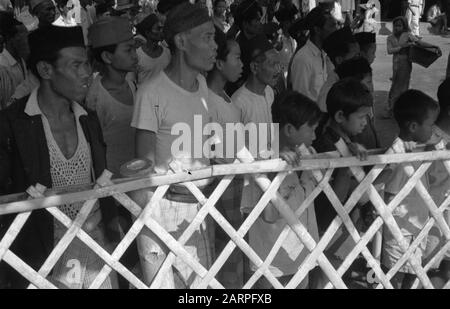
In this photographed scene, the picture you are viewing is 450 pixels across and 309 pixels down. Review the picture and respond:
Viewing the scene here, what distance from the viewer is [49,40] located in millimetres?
2525

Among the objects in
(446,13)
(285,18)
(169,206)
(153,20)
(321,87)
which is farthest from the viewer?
(446,13)

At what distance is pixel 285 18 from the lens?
24.1ft

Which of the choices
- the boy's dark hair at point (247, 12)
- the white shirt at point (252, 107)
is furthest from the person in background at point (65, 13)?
the white shirt at point (252, 107)

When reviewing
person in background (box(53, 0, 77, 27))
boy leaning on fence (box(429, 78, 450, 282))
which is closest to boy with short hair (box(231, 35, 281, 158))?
boy leaning on fence (box(429, 78, 450, 282))

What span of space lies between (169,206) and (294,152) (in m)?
0.63

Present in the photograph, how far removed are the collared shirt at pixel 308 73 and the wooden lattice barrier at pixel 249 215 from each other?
1.93m

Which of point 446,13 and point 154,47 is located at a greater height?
point 154,47

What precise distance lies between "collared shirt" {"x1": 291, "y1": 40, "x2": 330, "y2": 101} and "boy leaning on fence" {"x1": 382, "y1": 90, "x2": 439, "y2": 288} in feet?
5.56

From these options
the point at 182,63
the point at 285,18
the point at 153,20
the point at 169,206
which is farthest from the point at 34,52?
the point at 285,18

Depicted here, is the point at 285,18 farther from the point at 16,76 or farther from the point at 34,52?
the point at 34,52

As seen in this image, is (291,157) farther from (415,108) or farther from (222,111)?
(415,108)

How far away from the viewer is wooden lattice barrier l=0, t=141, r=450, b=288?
91.0 inches

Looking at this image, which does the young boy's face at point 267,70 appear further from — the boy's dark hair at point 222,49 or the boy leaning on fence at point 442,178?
A: the boy leaning on fence at point 442,178

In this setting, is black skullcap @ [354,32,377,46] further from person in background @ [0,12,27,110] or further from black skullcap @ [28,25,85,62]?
black skullcap @ [28,25,85,62]
